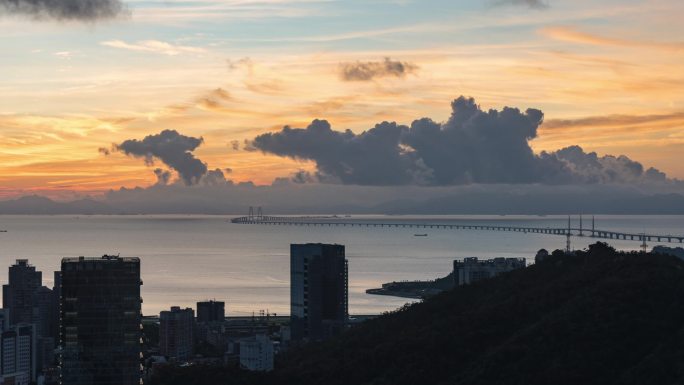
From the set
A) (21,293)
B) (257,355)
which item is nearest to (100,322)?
(257,355)

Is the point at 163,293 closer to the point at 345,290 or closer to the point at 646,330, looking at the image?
the point at 345,290

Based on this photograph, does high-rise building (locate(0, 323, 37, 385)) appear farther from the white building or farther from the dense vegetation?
the dense vegetation

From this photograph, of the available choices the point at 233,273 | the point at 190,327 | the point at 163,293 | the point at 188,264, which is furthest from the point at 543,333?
the point at 188,264

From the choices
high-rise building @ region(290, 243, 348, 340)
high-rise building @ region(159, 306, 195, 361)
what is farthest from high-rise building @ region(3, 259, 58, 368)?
high-rise building @ region(290, 243, 348, 340)

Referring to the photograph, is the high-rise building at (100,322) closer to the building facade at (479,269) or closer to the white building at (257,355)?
the white building at (257,355)

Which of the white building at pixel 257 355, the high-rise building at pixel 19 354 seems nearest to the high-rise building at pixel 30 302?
the high-rise building at pixel 19 354
